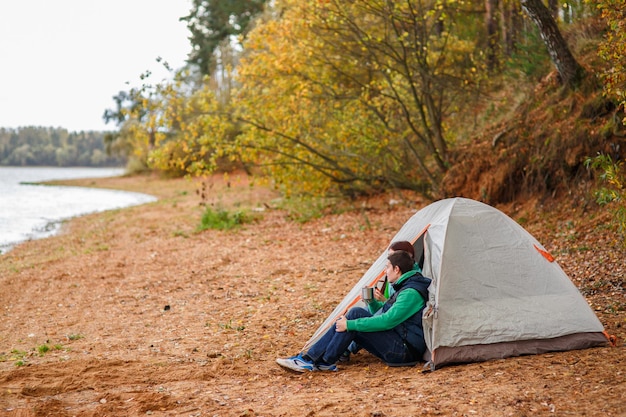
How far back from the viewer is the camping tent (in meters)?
5.26

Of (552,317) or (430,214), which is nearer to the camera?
(552,317)

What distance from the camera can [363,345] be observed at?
5668 millimetres

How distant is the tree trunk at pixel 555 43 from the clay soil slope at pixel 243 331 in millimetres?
2410

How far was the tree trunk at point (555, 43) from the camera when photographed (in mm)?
9531

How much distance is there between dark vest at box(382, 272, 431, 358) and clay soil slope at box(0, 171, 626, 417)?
0.25m

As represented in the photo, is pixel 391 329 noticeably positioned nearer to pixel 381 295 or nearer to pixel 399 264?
pixel 381 295

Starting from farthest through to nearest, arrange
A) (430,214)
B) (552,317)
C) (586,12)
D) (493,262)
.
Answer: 1. (586,12)
2. (430,214)
3. (493,262)
4. (552,317)

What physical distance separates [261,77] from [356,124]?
8.12ft

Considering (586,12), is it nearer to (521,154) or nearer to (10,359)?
(521,154)

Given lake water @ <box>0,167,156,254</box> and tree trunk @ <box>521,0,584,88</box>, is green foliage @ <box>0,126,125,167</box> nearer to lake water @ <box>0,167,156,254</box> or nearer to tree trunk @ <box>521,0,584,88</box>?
lake water @ <box>0,167,156,254</box>

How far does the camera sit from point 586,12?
12477mm

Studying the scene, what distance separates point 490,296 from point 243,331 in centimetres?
310

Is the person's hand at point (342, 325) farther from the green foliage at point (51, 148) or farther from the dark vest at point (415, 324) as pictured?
the green foliage at point (51, 148)

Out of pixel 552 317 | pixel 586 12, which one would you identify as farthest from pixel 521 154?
pixel 552 317
